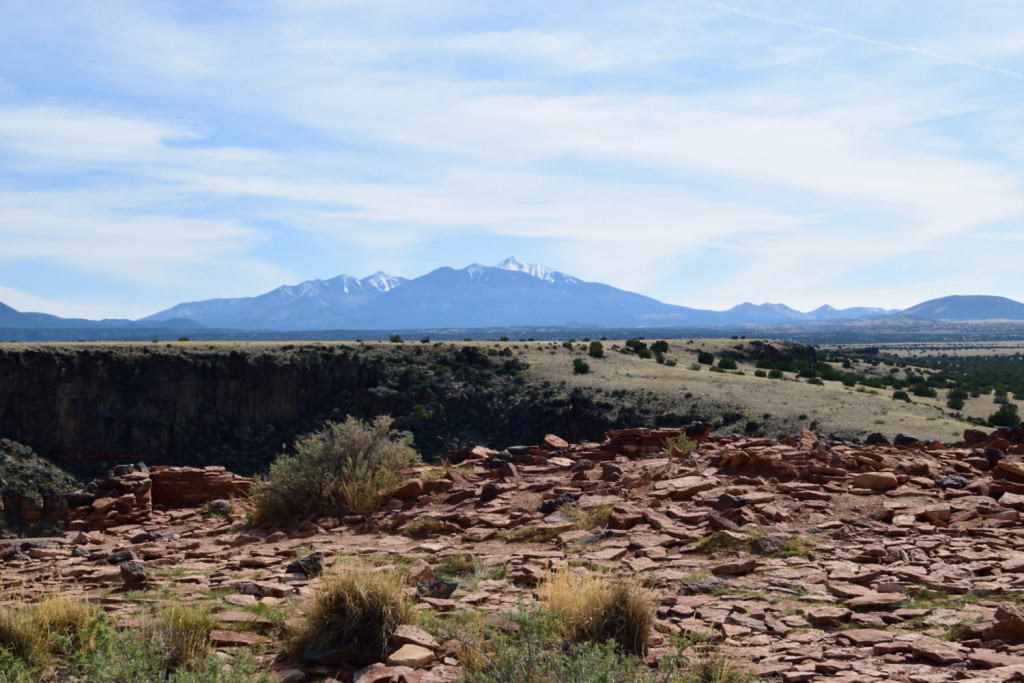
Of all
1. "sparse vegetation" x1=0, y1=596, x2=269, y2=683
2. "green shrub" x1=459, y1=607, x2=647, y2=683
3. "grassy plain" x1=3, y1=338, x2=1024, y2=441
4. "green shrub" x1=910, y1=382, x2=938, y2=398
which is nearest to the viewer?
"green shrub" x1=459, y1=607, x2=647, y2=683

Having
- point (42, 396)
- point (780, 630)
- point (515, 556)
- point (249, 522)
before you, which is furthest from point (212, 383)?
point (780, 630)

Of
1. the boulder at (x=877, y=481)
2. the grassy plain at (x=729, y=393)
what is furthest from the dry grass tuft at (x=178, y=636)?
the grassy plain at (x=729, y=393)

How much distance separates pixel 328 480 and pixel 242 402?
45.5 meters

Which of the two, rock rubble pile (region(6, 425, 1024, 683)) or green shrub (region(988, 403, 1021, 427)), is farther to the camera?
green shrub (region(988, 403, 1021, 427))

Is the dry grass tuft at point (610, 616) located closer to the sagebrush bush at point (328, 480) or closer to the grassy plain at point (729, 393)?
the sagebrush bush at point (328, 480)

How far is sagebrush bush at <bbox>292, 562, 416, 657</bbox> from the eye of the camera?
6781 millimetres

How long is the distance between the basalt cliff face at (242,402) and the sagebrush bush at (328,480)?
3542 cm

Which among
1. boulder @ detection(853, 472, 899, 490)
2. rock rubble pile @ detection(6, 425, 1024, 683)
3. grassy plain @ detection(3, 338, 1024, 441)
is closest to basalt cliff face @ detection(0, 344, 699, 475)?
grassy plain @ detection(3, 338, 1024, 441)

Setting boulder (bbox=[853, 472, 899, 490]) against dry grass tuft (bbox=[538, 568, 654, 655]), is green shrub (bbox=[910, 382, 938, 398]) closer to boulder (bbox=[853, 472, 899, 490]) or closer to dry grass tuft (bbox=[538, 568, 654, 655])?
boulder (bbox=[853, 472, 899, 490])

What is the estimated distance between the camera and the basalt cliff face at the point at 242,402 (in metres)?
49.7

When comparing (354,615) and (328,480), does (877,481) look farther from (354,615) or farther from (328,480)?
(328,480)

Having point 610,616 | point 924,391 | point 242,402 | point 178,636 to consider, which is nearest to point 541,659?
point 610,616

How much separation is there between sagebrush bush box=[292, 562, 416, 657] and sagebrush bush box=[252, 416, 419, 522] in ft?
20.8

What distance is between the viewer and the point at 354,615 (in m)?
6.79
